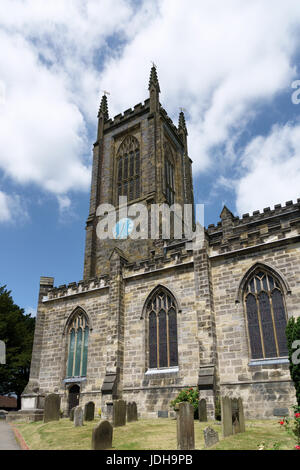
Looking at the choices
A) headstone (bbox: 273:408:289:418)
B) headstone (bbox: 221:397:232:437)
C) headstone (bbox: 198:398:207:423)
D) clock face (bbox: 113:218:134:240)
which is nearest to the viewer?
headstone (bbox: 221:397:232:437)

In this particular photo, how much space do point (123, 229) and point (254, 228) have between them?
36.0 feet

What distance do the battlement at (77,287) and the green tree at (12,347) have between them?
1010 centimetres

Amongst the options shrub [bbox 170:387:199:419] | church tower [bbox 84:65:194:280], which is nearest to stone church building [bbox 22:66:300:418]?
shrub [bbox 170:387:199:419]

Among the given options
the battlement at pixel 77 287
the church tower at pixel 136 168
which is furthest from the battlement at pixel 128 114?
the battlement at pixel 77 287

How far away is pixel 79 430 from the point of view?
40.0 ft

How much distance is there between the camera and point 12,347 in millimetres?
31891

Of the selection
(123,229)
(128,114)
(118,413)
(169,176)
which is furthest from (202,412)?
(128,114)

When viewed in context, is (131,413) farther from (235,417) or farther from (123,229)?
(123,229)

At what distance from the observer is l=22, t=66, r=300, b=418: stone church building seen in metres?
14.8

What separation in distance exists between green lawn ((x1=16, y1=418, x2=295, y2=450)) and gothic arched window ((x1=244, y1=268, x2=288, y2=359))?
290 centimetres

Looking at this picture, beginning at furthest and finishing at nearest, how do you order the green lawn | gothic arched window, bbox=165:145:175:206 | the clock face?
gothic arched window, bbox=165:145:175:206 → the clock face → the green lawn

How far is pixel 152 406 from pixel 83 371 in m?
Answer: 5.38

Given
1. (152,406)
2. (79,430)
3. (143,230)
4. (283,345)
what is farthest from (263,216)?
(79,430)

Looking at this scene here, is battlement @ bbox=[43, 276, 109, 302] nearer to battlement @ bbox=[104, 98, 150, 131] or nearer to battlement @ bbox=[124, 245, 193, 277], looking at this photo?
battlement @ bbox=[124, 245, 193, 277]
